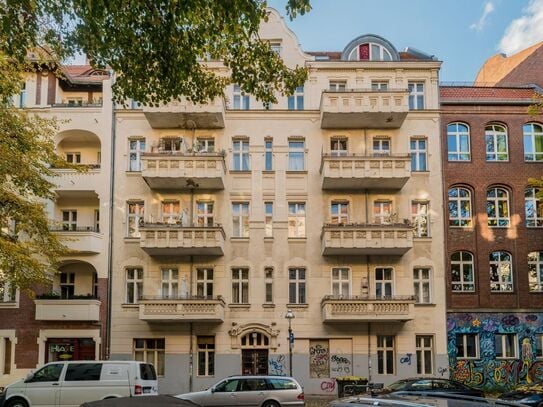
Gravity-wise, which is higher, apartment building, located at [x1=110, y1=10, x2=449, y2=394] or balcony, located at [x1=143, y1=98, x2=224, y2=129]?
balcony, located at [x1=143, y1=98, x2=224, y2=129]

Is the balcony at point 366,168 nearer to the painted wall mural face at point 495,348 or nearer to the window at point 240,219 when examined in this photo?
the window at point 240,219

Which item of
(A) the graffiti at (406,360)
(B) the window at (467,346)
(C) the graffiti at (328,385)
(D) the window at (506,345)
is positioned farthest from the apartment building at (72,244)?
(D) the window at (506,345)

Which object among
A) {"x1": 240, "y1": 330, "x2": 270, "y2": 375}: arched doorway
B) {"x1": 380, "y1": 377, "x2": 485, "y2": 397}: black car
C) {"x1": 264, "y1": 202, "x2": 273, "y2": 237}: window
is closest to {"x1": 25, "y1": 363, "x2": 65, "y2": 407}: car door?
{"x1": 380, "y1": 377, "x2": 485, "y2": 397}: black car

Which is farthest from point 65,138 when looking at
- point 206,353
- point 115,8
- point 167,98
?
point 115,8

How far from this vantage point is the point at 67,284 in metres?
31.5

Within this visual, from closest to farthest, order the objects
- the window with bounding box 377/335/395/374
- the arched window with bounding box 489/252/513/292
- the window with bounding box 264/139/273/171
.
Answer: the window with bounding box 377/335/395/374, the arched window with bounding box 489/252/513/292, the window with bounding box 264/139/273/171

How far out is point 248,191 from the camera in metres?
31.5

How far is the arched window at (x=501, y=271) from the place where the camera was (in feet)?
101

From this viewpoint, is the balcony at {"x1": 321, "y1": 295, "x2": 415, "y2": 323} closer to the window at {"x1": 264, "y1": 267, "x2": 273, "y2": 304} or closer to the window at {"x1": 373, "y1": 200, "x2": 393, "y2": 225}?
the window at {"x1": 264, "y1": 267, "x2": 273, "y2": 304}

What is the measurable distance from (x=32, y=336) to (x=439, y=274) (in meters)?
19.2

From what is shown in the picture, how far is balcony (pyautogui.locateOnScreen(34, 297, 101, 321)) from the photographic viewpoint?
95.6 feet

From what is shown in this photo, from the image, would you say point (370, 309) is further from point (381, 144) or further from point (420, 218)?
point (381, 144)

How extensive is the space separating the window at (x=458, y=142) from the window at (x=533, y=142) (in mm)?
2877

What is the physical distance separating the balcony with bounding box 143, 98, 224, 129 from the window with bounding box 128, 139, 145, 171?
110 cm
